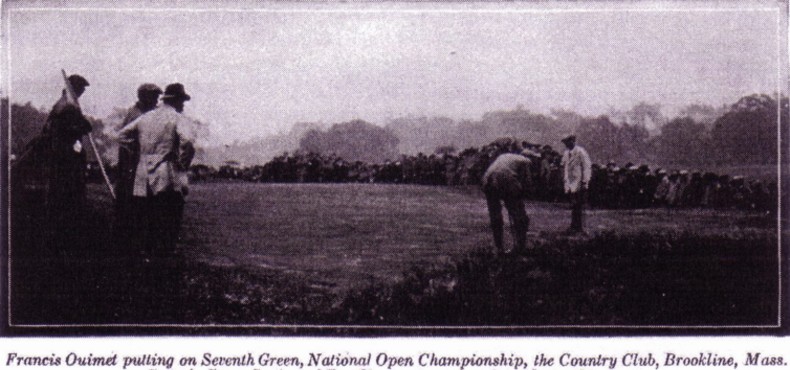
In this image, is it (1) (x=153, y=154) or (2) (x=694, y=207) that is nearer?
(1) (x=153, y=154)

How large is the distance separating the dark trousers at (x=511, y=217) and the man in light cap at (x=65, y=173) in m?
2.34

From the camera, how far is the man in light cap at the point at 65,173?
4.79 meters

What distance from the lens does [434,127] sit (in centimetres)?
496

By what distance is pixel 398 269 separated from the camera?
15.7 feet

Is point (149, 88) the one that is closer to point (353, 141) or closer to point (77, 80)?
point (77, 80)

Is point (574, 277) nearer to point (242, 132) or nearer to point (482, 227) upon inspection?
point (482, 227)

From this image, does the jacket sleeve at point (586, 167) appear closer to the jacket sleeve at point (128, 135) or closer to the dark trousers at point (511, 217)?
the dark trousers at point (511, 217)

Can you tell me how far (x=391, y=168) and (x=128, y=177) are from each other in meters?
1.51

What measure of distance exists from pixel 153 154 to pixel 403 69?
1493 millimetres

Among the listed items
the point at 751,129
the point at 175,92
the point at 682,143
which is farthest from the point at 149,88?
the point at 751,129

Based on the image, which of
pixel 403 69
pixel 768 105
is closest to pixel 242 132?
pixel 403 69
